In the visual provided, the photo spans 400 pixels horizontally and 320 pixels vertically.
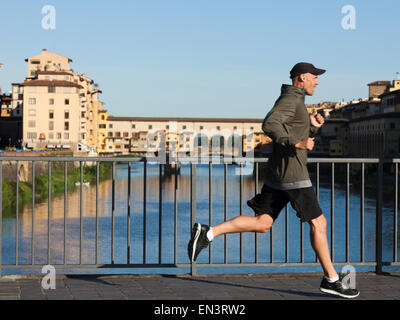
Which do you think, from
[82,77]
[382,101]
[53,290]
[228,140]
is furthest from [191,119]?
[53,290]

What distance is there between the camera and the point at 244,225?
5254 mm

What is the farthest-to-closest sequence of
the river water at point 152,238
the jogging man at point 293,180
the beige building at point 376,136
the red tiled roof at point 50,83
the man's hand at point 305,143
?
1. the red tiled roof at point 50,83
2. the beige building at point 376,136
3. the river water at point 152,238
4. the jogging man at point 293,180
5. the man's hand at point 305,143

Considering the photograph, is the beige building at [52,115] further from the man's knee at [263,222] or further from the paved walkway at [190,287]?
the man's knee at [263,222]

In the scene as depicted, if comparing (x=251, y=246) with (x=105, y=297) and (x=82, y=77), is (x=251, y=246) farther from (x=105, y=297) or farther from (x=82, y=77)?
(x=82, y=77)

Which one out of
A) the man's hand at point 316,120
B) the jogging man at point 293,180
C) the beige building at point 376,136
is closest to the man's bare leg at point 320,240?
the jogging man at point 293,180

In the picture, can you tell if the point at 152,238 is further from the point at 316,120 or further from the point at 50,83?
the point at 50,83

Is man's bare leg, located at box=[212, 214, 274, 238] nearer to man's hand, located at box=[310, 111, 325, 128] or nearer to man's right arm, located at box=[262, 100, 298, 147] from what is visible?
man's right arm, located at box=[262, 100, 298, 147]

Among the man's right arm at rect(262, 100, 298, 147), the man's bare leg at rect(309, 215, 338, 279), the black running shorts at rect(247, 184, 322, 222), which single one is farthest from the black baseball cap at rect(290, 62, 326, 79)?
the man's bare leg at rect(309, 215, 338, 279)

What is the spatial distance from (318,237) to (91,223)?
28.0m

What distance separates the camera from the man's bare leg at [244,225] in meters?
5.23

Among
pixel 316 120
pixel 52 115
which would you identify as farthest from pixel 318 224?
pixel 52 115

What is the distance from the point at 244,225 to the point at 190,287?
0.85 meters

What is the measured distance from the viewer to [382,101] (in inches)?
4390
